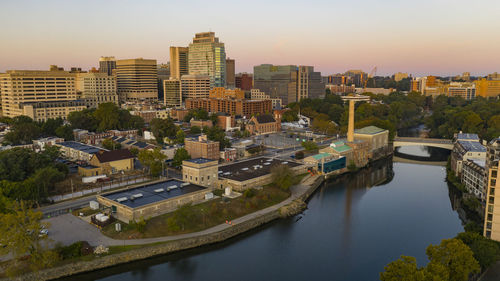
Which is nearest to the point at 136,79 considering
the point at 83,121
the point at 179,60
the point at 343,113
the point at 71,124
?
the point at 179,60

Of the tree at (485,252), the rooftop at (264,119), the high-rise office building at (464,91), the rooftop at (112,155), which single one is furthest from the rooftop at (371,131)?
the high-rise office building at (464,91)

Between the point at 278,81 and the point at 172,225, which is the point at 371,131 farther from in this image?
the point at 278,81

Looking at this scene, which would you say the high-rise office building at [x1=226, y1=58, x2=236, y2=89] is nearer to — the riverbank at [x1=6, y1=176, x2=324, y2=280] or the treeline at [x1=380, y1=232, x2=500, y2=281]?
the riverbank at [x1=6, y1=176, x2=324, y2=280]

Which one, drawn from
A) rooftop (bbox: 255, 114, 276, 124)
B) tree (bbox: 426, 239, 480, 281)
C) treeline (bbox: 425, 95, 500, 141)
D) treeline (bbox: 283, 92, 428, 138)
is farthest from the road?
treeline (bbox: 425, 95, 500, 141)

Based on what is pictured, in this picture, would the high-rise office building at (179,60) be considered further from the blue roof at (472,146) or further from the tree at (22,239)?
the tree at (22,239)

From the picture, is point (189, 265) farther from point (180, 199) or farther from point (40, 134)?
point (40, 134)

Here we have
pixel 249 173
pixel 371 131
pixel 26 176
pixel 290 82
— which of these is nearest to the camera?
pixel 26 176
